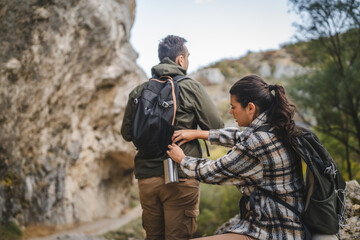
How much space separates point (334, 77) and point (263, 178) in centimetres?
760

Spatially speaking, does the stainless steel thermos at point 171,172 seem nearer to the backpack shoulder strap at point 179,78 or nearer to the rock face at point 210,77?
the backpack shoulder strap at point 179,78

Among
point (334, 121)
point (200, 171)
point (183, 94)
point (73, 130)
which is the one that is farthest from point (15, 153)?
point (334, 121)

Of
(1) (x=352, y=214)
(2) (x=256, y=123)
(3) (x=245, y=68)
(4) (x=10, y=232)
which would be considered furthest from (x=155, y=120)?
(3) (x=245, y=68)

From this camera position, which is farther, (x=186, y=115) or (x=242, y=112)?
(x=186, y=115)

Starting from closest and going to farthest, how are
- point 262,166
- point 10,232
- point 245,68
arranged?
point 262,166, point 10,232, point 245,68

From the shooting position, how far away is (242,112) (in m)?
1.82

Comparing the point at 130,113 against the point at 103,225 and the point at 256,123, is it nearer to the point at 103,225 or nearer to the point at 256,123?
the point at 256,123

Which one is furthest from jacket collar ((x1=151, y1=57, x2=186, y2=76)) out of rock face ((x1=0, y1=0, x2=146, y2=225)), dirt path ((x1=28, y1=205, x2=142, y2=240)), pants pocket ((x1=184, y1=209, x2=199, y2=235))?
dirt path ((x1=28, y1=205, x2=142, y2=240))

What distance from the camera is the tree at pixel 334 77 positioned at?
25.1 ft

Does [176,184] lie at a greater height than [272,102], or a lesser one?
lesser

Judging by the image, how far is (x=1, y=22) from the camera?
438 centimetres

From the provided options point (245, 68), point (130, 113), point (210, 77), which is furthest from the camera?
point (245, 68)

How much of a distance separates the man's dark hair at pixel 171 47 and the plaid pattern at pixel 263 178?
3.46 feet

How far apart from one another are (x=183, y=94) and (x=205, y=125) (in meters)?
0.30
